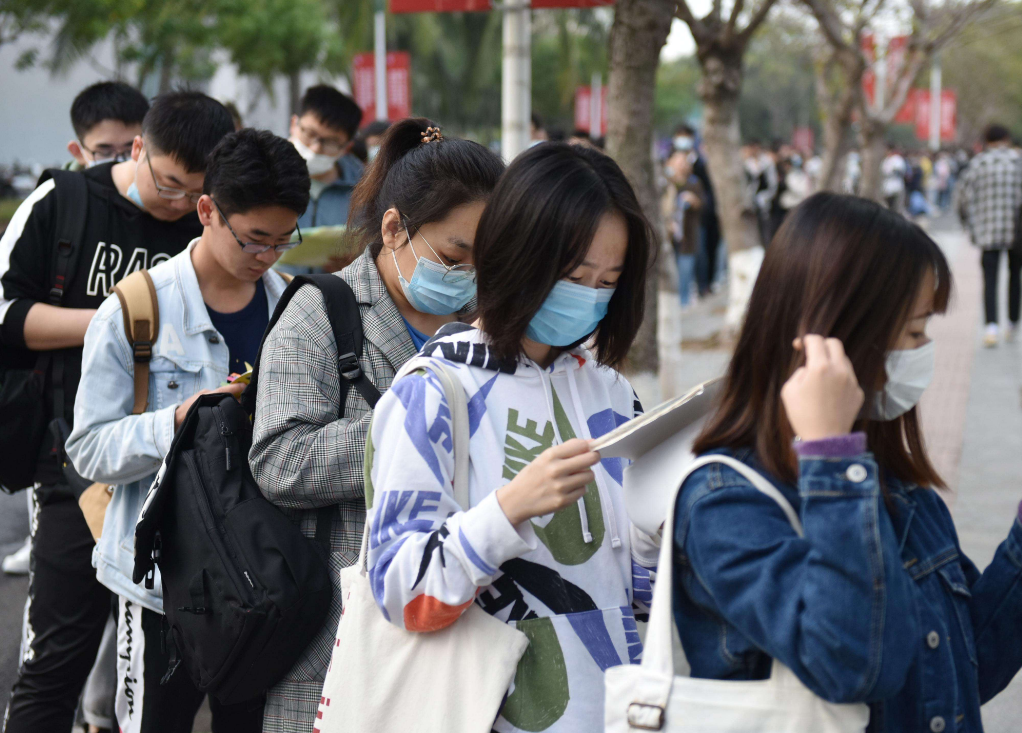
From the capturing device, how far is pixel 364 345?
6.73ft

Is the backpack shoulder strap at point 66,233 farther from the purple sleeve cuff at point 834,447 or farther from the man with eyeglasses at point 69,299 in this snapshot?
the purple sleeve cuff at point 834,447

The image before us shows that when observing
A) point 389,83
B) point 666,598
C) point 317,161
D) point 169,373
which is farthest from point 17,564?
point 389,83

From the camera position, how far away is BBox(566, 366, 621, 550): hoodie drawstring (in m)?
1.70

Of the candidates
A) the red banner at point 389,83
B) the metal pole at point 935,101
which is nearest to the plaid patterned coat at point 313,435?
the red banner at point 389,83

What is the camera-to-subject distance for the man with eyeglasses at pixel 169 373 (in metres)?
2.32

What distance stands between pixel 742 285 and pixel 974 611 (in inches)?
317

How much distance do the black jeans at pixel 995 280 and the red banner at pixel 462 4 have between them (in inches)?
251

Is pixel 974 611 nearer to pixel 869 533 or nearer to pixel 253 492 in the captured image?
pixel 869 533

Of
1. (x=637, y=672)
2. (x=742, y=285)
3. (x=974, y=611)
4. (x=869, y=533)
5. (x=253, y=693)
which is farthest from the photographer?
(x=742, y=285)

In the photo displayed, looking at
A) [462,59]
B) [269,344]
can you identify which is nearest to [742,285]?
[269,344]

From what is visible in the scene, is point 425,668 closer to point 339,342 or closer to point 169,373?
point 339,342

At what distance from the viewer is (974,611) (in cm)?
154

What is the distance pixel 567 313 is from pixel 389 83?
20087mm

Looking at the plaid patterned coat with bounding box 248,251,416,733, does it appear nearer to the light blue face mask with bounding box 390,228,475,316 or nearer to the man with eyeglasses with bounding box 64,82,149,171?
the light blue face mask with bounding box 390,228,475,316
